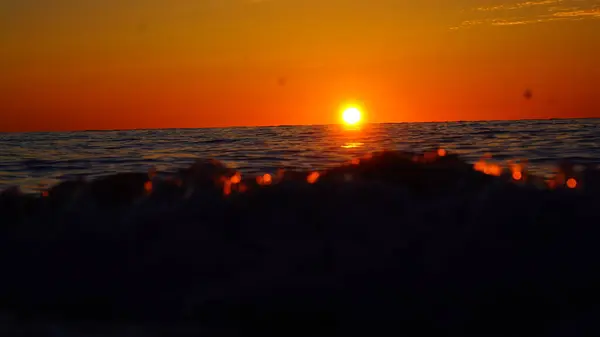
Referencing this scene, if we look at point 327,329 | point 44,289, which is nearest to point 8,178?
point 44,289

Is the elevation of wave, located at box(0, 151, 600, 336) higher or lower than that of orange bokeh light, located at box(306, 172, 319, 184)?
lower

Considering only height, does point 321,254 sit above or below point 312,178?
below

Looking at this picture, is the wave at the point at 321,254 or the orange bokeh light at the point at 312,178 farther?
the orange bokeh light at the point at 312,178

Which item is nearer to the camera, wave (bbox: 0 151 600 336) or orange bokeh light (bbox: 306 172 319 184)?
wave (bbox: 0 151 600 336)

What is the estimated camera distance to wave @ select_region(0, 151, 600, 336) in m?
4.68

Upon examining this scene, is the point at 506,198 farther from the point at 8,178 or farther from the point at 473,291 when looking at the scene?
the point at 8,178

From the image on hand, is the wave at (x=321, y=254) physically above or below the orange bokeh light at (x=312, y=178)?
below

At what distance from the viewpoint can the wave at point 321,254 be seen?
4676 mm

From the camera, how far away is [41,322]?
4.77 metres

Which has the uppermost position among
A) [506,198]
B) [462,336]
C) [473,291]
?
[506,198]

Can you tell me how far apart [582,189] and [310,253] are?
268 centimetres

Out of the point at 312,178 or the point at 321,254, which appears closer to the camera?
the point at 321,254

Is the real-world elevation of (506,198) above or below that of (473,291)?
above

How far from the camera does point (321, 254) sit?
518 centimetres
